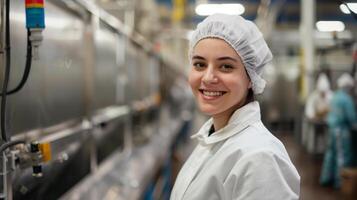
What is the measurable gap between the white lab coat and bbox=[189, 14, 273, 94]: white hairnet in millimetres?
98

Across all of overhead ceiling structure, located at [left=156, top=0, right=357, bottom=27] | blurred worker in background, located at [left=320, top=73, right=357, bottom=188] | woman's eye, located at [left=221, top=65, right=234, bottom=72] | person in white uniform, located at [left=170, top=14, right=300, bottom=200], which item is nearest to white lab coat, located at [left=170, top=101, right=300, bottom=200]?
person in white uniform, located at [left=170, top=14, right=300, bottom=200]

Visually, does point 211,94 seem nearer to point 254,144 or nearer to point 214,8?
point 254,144

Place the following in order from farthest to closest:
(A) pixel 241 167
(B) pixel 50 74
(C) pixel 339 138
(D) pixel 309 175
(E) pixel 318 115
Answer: (E) pixel 318 115
(D) pixel 309 175
(C) pixel 339 138
(B) pixel 50 74
(A) pixel 241 167

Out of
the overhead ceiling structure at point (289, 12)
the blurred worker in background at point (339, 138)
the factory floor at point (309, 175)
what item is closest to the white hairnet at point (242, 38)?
the factory floor at point (309, 175)

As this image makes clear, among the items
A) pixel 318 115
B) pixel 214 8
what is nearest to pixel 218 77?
pixel 318 115

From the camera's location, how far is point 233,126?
1078mm

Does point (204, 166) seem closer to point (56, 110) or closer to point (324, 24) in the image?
point (56, 110)

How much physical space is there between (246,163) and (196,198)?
0.58 ft

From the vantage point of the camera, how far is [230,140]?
1063 millimetres

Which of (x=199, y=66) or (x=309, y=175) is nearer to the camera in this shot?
(x=199, y=66)

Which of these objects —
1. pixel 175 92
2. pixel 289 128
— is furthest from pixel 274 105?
pixel 175 92

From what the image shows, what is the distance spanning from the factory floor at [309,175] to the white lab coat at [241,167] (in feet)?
9.57

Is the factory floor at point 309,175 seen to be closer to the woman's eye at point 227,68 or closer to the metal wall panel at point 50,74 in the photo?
the metal wall panel at point 50,74

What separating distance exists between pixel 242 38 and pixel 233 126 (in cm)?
23
